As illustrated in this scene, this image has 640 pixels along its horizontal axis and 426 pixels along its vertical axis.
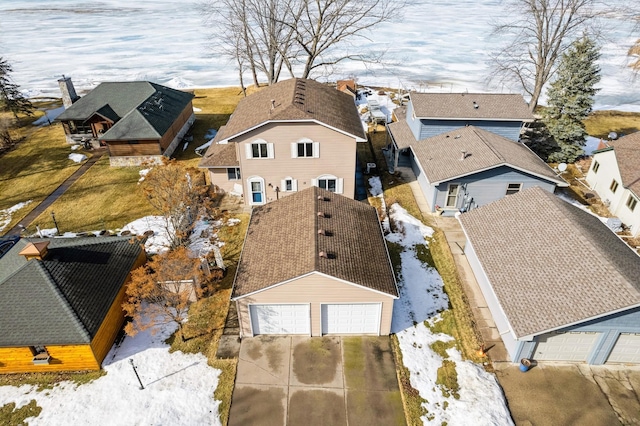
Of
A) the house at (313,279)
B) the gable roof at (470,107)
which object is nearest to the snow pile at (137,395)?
the house at (313,279)

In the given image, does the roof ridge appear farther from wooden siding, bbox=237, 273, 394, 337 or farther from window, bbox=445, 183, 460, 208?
window, bbox=445, 183, 460, 208

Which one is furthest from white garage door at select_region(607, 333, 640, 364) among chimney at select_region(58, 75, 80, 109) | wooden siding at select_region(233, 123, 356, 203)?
chimney at select_region(58, 75, 80, 109)

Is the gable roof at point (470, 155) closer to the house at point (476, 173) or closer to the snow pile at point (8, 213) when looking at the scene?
the house at point (476, 173)

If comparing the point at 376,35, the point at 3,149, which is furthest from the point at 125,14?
the point at 3,149

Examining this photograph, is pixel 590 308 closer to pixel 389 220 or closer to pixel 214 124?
pixel 389 220

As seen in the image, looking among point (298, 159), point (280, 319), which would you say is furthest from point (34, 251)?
point (298, 159)

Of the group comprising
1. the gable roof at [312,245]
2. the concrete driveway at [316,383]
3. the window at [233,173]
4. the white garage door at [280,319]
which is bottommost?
the concrete driveway at [316,383]
